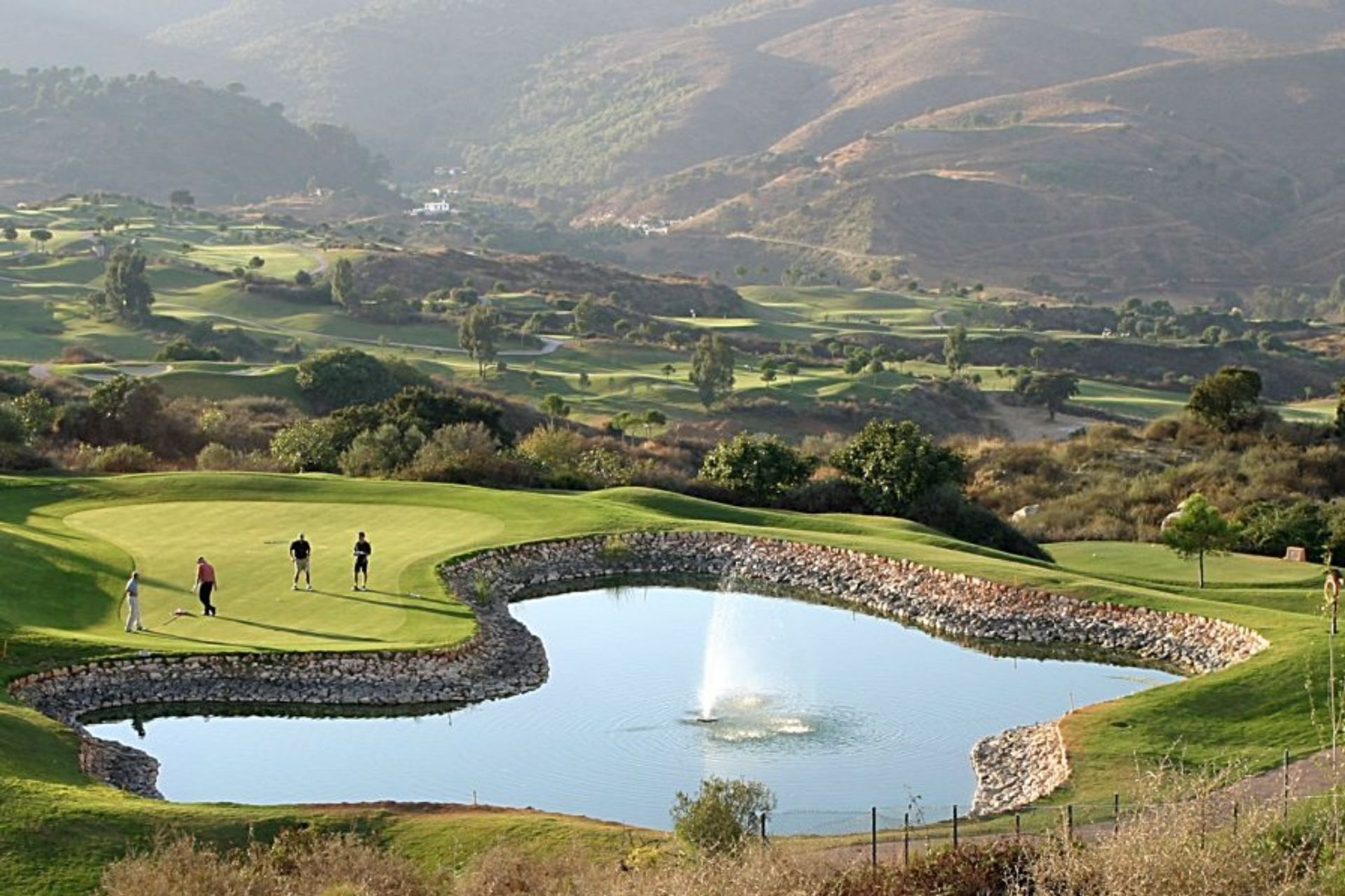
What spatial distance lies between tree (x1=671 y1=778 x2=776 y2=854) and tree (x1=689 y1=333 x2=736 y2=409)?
7194 centimetres

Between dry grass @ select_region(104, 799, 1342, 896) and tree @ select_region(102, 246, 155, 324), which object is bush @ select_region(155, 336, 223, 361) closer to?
tree @ select_region(102, 246, 155, 324)

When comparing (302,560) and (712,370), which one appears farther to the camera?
(712,370)

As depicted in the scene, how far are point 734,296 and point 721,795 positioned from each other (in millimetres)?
136009

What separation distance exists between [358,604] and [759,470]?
18389mm

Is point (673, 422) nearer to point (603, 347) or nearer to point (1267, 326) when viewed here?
point (603, 347)

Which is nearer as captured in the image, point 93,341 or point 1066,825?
point 1066,825

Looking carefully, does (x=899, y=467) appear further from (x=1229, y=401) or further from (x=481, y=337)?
(x=481, y=337)

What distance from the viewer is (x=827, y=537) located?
4000 cm

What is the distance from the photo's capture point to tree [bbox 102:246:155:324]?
10550 cm

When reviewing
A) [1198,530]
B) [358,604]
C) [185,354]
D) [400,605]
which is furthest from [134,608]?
[185,354]

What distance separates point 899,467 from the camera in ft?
153

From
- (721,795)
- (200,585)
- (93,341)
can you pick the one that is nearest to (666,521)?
(200,585)

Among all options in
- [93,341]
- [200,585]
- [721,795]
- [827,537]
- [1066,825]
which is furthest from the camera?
[93,341]

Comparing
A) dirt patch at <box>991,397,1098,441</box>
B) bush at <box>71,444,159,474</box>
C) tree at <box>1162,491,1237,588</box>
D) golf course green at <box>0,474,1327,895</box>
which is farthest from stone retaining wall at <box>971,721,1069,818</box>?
dirt patch at <box>991,397,1098,441</box>
